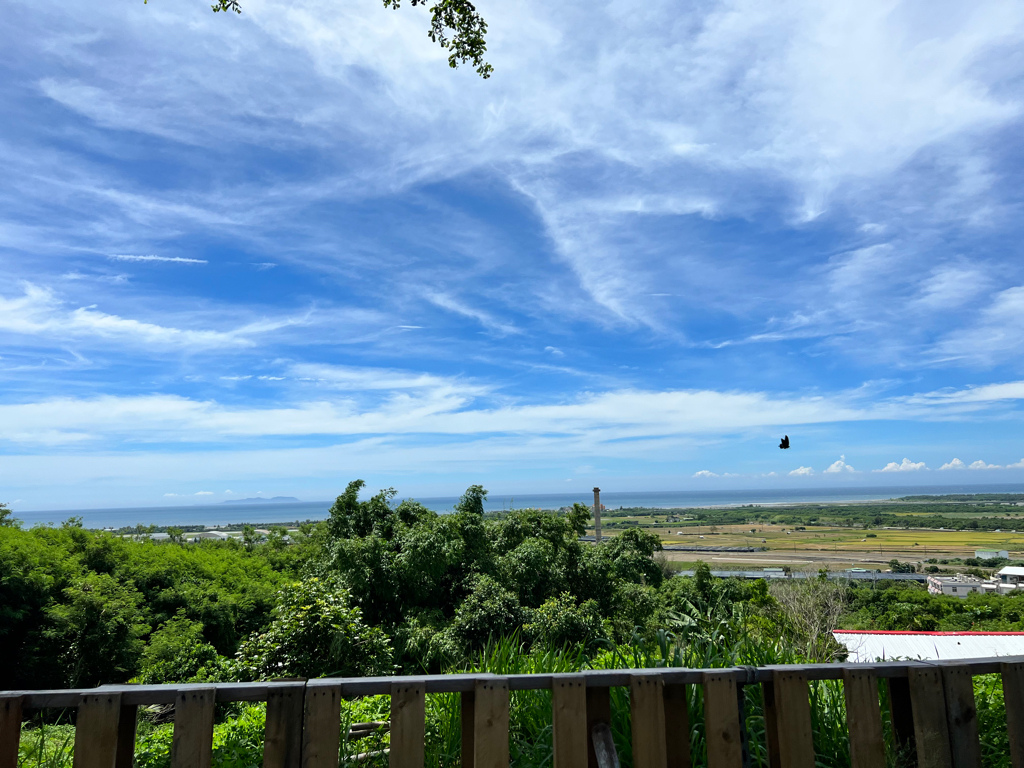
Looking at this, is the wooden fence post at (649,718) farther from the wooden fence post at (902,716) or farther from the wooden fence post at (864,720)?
the wooden fence post at (902,716)

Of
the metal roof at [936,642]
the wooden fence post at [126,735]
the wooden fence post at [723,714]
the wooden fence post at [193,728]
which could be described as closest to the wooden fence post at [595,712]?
the wooden fence post at [723,714]

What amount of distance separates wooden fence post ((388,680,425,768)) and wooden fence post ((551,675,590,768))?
0.42 meters

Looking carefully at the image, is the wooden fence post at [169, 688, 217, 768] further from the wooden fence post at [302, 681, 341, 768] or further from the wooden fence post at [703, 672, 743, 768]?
the wooden fence post at [703, 672, 743, 768]

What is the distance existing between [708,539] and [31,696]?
126 meters

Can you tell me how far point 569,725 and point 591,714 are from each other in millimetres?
Answer: 132

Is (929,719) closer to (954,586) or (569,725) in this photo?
(569,725)

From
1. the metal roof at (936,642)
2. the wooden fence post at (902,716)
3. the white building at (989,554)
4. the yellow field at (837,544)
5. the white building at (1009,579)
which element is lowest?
the yellow field at (837,544)

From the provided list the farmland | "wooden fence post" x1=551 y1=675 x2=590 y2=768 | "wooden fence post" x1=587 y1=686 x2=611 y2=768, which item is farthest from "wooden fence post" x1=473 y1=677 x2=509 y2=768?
the farmland

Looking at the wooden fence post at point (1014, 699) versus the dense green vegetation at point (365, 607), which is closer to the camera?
the wooden fence post at point (1014, 699)

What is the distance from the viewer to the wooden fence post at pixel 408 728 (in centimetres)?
186

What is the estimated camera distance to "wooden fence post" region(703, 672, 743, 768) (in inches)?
78.1

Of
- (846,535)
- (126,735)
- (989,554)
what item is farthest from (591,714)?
(846,535)

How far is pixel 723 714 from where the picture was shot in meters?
1.99

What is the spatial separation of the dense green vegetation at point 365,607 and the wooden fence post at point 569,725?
1.16 metres
